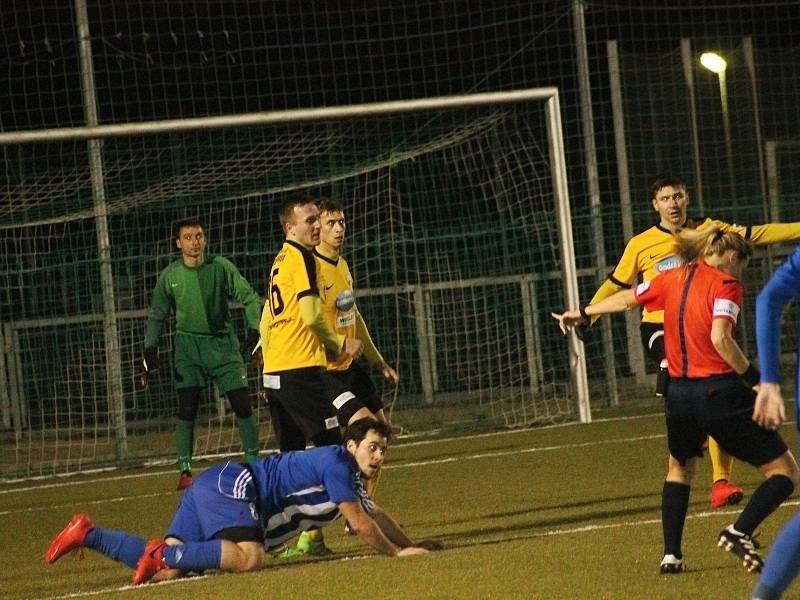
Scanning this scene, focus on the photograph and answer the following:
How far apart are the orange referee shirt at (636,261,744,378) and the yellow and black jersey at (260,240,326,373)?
257cm

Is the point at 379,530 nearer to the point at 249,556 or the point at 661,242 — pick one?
the point at 249,556

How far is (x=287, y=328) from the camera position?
934 cm

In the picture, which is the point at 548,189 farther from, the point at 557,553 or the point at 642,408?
the point at 557,553

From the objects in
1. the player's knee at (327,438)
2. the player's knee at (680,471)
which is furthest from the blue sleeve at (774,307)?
the player's knee at (327,438)

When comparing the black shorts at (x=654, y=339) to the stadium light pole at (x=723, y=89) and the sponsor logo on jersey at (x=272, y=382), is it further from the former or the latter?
the stadium light pole at (x=723, y=89)

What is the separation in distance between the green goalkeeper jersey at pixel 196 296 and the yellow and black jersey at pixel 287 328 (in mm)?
4111

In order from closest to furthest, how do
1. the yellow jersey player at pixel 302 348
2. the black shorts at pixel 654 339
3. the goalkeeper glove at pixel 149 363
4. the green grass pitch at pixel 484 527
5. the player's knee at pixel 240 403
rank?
the green grass pitch at pixel 484 527 < the yellow jersey player at pixel 302 348 < the black shorts at pixel 654 339 < the goalkeeper glove at pixel 149 363 < the player's knee at pixel 240 403

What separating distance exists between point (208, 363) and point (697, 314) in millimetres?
7033

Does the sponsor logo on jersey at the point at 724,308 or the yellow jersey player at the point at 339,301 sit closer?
the sponsor logo on jersey at the point at 724,308

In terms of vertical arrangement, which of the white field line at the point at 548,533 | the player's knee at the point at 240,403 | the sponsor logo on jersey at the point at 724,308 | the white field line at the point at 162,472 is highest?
the sponsor logo on jersey at the point at 724,308

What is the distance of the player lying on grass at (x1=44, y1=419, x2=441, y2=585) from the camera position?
306 inches

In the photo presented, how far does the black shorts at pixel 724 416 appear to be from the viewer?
7.01 metres

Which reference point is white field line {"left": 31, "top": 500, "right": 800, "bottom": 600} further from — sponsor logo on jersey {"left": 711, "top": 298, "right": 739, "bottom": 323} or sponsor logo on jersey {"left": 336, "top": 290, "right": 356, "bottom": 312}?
sponsor logo on jersey {"left": 711, "top": 298, "right": 739, "bottom": 323}

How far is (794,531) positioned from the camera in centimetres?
514
